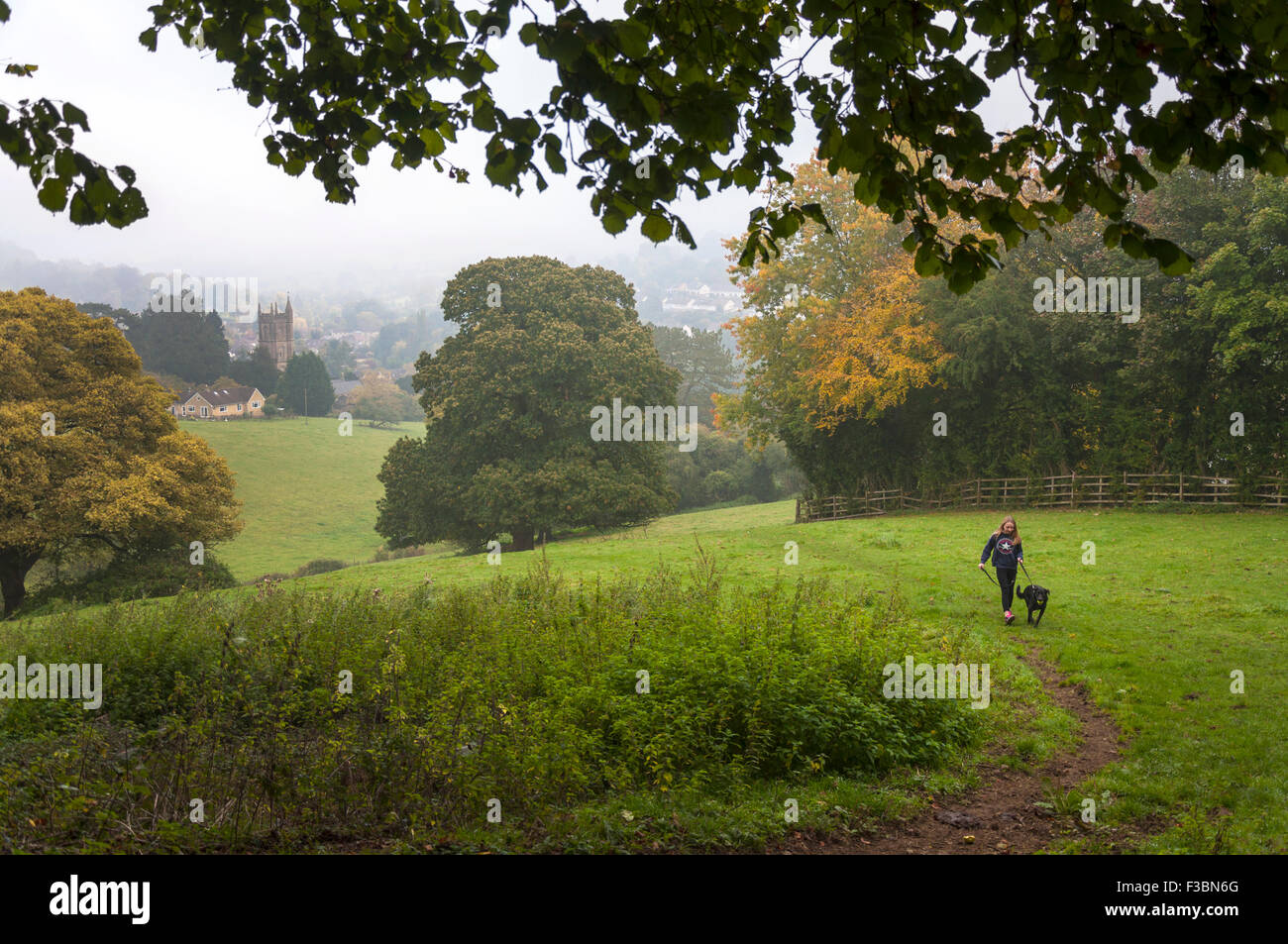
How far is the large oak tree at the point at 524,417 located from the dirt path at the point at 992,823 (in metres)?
24.7

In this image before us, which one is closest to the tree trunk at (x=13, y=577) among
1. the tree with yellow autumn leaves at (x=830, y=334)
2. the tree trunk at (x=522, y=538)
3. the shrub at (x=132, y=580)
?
the shrub at (x=132, y=580)

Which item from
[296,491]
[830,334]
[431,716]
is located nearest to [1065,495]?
[830,334]

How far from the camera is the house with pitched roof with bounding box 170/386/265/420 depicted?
55344 millimetres

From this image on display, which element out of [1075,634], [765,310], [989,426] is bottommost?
[1075,634]

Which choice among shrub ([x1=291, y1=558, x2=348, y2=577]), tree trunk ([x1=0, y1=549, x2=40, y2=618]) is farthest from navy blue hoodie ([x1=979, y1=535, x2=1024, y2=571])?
shrub ([x1=291, y1=558, x2=348, y2=577])

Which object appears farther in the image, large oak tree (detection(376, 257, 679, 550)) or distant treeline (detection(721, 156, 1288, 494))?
large oak tree (detection(376, 257, 679, 550))

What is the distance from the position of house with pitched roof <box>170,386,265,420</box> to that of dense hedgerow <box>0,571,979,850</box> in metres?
48.8

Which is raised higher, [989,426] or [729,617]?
[989,426]

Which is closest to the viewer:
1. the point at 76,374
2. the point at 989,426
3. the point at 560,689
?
the point at 560,689

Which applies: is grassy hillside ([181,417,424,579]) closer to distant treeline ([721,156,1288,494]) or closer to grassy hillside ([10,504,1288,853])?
grassy hillside ([10,504,1288,853])

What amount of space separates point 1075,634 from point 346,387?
8629 cm
